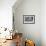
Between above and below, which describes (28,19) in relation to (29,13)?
below

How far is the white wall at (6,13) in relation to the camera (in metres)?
4.21

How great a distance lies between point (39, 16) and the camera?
18.4 feet

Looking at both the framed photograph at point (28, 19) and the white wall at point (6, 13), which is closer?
the white wall at point (6, 13)

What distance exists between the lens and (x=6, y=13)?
426 cm

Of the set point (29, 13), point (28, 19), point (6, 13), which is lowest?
point (28, 19)

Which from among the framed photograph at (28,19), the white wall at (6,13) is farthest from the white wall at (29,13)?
the white wall at (6,13)

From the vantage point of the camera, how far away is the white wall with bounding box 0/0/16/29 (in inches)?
166

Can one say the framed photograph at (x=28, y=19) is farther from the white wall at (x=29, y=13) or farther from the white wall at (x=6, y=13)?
the white wall at (x=6, y=13)

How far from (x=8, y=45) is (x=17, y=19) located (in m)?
2.95

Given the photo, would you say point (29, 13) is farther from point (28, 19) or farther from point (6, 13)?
point (6, 13)

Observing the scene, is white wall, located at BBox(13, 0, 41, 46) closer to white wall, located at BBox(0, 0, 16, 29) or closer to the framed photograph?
the framed photograph

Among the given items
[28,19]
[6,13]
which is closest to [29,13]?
[28,19]

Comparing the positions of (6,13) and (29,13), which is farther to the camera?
(29,13)

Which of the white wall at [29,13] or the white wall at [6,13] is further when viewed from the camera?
the white wall at [29,13]
